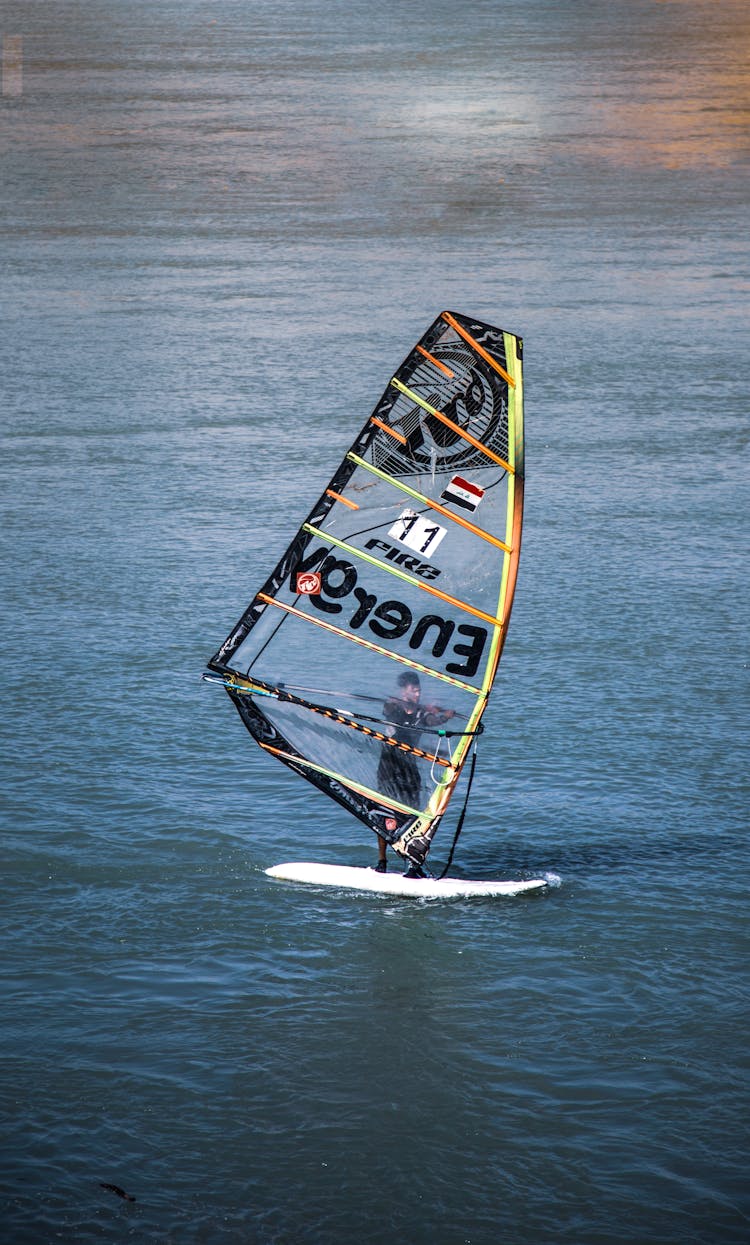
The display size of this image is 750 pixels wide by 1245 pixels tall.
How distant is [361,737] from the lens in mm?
14898

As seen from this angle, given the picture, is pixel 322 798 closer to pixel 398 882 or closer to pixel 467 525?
pixel 398 882

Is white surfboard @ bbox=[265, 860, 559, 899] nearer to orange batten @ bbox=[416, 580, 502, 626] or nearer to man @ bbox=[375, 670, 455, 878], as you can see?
man @ bbox=[375, 670, 455, 878]

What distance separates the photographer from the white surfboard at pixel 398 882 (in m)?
15.0

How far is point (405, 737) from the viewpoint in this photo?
14.9 m

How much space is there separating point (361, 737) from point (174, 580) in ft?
30.8

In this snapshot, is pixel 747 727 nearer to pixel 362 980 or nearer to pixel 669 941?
pixel 669 941

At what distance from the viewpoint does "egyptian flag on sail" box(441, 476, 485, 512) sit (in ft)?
48.9

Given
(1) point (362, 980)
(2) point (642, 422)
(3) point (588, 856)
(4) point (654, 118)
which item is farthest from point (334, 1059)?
(4) point (654, 118)

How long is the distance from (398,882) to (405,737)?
1.33m

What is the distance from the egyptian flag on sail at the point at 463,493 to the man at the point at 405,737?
1.60 metres

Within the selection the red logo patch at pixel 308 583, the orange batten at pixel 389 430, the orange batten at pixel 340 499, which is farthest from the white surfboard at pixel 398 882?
the orange batten at pixel 389 430

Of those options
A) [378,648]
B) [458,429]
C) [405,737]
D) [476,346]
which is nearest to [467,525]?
[458,429]

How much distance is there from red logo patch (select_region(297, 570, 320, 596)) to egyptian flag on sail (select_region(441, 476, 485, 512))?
4.54 feet

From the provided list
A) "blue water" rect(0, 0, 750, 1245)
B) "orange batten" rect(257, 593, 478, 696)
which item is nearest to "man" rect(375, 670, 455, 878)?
"orange batten" rect(257, 593, 478, 696)
